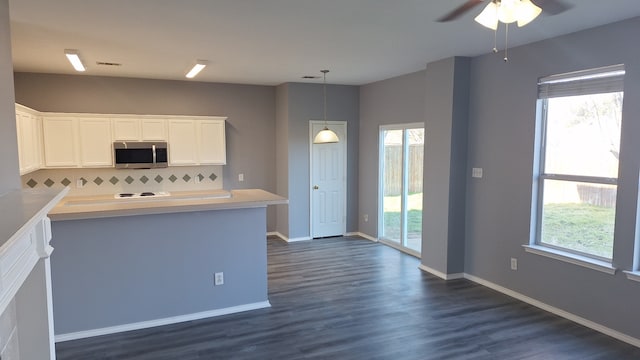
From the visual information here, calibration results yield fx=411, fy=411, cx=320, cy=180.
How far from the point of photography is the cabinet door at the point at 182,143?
6.24m

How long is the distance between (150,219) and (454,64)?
365 cm

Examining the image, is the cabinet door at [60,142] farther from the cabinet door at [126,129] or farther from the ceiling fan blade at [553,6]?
the ceiling fan blade at [553,6]

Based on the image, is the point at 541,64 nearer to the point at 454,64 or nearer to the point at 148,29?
the point at 454,64

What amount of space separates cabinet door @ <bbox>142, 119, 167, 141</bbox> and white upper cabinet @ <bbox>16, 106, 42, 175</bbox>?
129 centimetres

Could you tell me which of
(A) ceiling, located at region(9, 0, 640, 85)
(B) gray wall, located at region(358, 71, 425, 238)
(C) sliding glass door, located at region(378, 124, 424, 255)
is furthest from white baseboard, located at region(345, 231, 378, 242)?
(A) ceiling, located at region(9, 0, 640, 85)

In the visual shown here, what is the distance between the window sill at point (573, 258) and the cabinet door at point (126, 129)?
531 cm

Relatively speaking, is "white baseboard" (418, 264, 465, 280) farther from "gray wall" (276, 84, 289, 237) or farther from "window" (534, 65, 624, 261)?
"gray wall" (276, 84, 289, 237)

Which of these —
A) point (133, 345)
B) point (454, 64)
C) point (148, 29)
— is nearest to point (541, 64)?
point (454, 64)

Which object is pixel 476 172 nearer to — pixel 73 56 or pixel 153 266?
pixel 153 266

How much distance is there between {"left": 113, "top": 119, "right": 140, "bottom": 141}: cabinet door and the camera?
5895 mm

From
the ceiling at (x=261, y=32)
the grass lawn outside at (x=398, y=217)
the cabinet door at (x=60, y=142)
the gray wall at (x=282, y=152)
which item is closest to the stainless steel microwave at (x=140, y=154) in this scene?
the cabinet door at (x=60, y=142)

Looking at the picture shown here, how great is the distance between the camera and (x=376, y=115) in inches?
267

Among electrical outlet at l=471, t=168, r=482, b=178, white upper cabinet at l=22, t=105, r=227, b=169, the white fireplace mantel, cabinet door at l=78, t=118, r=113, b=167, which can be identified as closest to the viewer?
the white fireplace mantel

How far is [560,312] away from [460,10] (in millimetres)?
2948
